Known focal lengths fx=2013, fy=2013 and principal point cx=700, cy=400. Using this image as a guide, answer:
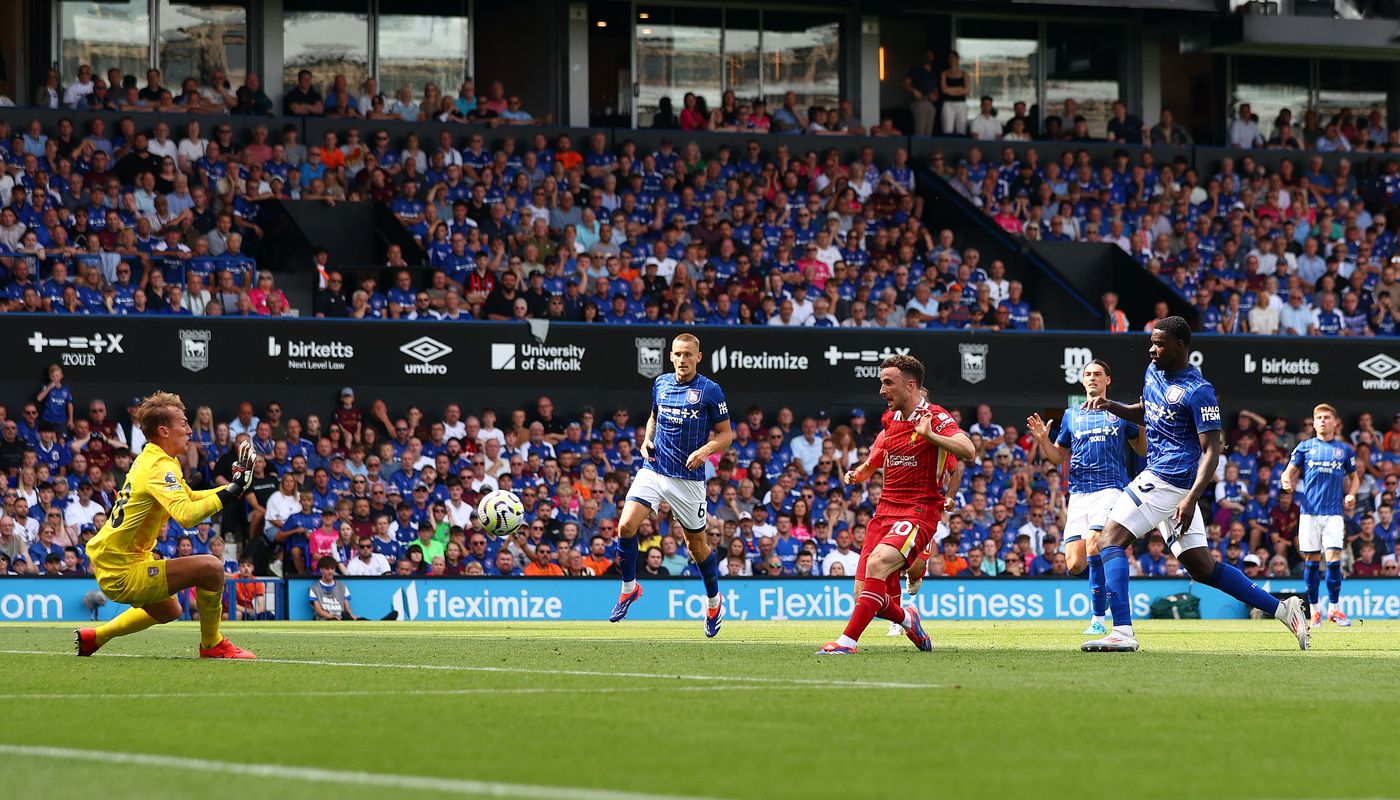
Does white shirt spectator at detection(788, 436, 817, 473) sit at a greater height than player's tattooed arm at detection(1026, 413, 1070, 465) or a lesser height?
lesser

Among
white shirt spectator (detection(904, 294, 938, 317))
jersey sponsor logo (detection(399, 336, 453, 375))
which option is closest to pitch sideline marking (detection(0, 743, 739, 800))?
jersey sponsor logo (detection(399, 336, 453, 375))

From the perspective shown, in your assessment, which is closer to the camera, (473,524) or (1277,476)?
(473,524)

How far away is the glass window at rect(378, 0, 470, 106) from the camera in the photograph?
36.2 m

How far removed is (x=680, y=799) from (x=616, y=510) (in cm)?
2124

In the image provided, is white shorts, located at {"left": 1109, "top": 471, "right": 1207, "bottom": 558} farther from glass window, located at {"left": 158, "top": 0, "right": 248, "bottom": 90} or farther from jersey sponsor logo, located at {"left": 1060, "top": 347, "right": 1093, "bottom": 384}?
glass window, located at {"left": 158, "top": 0, "right": 248, "bottom": 90}

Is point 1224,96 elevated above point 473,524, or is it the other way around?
point 1224,96

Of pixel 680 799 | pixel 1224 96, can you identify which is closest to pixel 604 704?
pixel 680 799

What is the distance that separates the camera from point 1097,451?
18.7m

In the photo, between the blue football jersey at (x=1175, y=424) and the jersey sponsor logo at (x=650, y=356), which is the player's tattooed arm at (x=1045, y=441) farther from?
the jersey sponsor logo at (x=650, y=356)

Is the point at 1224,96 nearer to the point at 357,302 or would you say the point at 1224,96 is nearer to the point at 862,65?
the point at 862,65

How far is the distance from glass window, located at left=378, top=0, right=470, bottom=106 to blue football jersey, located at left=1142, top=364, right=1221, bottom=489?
2426 centimetres

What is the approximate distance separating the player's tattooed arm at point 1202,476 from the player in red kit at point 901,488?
1597 millimetres

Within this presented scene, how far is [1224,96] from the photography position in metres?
40.6

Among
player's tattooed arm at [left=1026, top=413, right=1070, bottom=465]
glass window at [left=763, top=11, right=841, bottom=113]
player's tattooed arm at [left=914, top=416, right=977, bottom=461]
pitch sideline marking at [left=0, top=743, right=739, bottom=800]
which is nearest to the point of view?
pitch sideline marking at [left=0, top=743, right=739, bottom=800]
